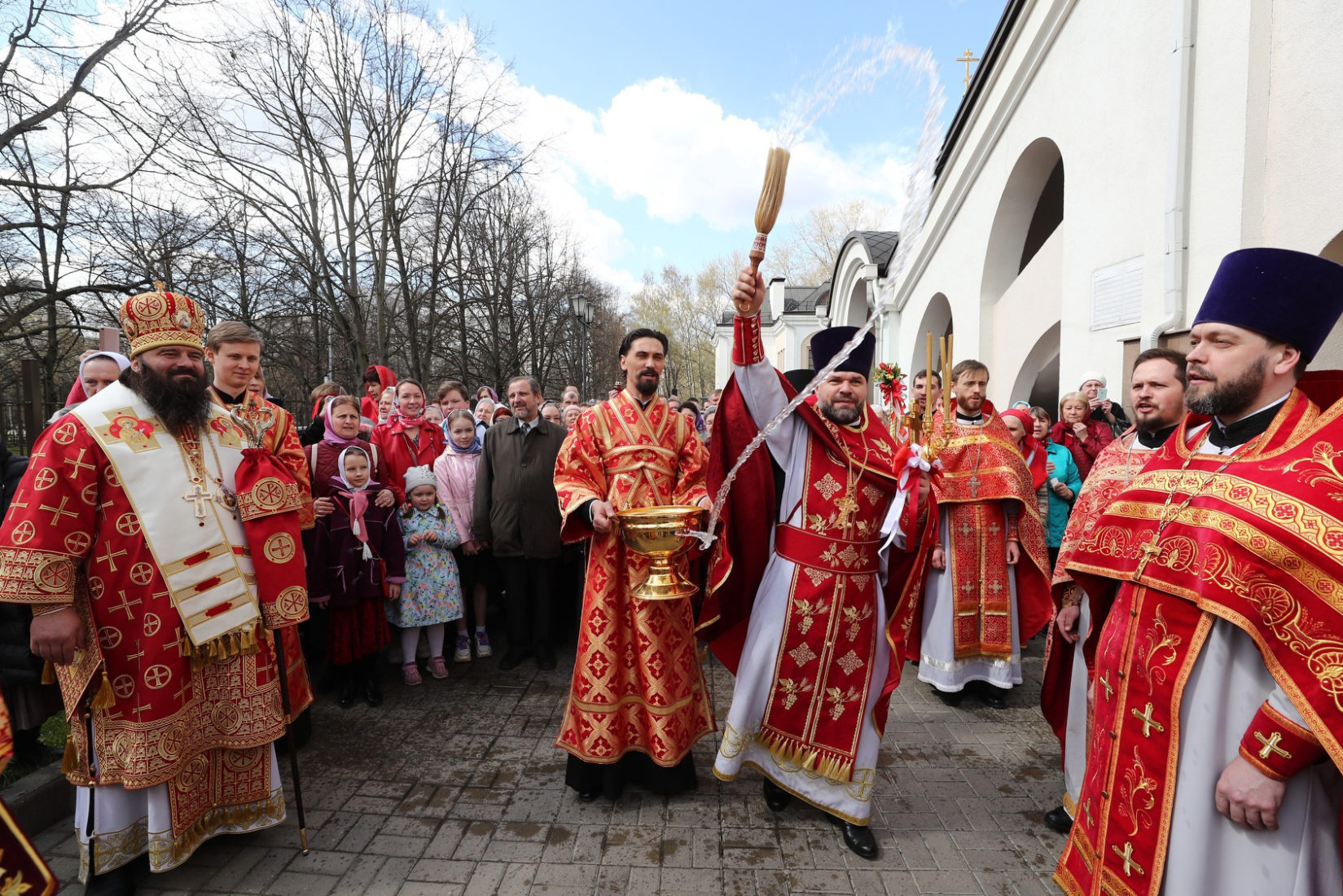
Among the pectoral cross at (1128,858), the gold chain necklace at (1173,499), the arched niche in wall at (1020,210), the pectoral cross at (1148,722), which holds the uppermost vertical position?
the arched niche in wall at (1020,210)

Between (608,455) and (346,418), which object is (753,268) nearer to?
(608,455)

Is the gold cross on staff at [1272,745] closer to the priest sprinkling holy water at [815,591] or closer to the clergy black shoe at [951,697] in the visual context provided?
the priest sprinkling holy water at [815,591]

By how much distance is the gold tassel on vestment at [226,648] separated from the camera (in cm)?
277

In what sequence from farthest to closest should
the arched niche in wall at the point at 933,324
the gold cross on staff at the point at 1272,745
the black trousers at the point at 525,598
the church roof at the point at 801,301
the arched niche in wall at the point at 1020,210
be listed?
1. the church roof at the point at 801,301
2. the arched niche in wall at the point at 933,324
3. the arched niche in wall at the point at 1020,210
4. the black trousers at the point at 525,598
5. the gold cross on staff at the point at 1272,745

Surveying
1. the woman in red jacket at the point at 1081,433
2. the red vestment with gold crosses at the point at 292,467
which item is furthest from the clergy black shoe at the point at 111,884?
the woman in red jacket at the point at 1081,433

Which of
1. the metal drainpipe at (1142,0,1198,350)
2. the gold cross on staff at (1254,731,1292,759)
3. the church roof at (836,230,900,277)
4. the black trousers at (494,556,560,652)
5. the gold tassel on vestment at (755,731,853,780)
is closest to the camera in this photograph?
the gold cross on staff at (1254,731,1292,759)

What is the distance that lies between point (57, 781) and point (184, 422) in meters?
2.00

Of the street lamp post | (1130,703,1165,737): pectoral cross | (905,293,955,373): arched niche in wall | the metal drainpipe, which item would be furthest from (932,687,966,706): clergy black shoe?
the street lamp post

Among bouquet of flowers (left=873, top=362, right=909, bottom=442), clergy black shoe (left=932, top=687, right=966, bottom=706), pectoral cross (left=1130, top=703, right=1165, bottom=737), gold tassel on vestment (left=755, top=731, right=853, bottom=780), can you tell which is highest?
bouquet of flowers (left=873, top=362, right=909, bottom=442)

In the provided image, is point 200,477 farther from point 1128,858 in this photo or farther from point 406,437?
point 1128,858

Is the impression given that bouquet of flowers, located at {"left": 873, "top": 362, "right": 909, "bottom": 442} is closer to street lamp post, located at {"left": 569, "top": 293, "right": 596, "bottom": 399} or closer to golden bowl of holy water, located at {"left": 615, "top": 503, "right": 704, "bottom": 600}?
golden bowl of holy water, located at {"left": 615, "top": 503, "right": 704, "bottom": 600}

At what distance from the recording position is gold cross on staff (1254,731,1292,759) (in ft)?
5.39

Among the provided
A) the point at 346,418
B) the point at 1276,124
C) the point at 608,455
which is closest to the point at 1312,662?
the point at 608,455

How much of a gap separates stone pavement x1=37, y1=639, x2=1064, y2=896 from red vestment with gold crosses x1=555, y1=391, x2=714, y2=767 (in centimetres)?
36
